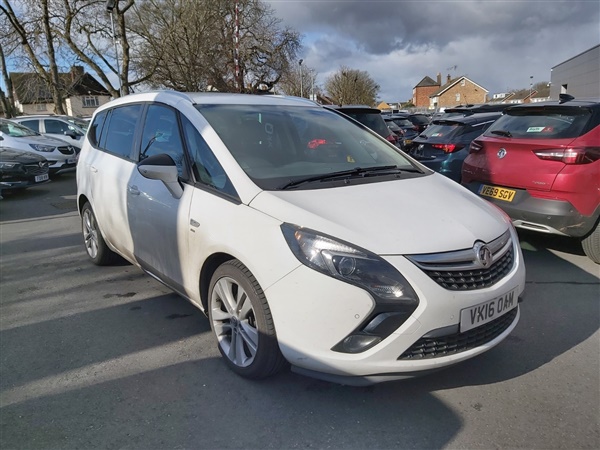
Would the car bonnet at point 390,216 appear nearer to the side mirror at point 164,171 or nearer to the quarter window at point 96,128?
the side mirror at point 164,171

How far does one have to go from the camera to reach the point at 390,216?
2.49 m

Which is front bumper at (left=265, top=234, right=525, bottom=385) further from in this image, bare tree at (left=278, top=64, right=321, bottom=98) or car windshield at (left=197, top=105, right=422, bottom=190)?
bare tree at (left=278, top=64, right=321, bottom=98)

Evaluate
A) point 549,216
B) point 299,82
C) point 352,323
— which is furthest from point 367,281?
point 299,82

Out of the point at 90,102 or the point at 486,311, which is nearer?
the point at 486,311

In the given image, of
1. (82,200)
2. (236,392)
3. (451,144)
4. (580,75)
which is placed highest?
(580,75)

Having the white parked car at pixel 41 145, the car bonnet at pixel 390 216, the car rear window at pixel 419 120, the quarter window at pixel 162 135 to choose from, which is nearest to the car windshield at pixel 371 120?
the quarter window at pixel 162 135

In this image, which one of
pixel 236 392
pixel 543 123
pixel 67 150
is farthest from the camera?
pixel 67 150

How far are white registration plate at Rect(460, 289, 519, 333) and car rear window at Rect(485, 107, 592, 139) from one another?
2.69 meters

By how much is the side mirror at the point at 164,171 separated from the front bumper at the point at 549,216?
3.48 meters

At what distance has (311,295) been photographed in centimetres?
223

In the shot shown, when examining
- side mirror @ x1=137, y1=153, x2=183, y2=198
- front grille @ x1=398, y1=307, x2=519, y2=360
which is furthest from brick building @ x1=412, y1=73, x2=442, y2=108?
front grille @ x1=398, y1=307, x2=519, y2=360

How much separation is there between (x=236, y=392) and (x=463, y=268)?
4.97 feet

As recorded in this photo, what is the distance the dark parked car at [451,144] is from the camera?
23.3 feet

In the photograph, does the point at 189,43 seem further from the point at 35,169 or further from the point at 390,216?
the point at 390,216
